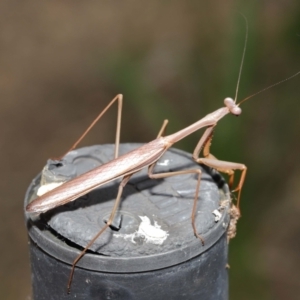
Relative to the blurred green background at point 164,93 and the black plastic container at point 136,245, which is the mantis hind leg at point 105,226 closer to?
the black plastic container at point 136,245

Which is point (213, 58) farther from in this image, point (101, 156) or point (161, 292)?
point (161, 292)

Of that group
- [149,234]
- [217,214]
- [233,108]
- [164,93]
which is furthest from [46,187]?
[164,93]

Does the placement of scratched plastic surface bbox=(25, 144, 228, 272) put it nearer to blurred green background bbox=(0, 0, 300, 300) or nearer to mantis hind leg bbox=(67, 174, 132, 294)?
mantis hind leg bbox=(67, 174, 132, 294)

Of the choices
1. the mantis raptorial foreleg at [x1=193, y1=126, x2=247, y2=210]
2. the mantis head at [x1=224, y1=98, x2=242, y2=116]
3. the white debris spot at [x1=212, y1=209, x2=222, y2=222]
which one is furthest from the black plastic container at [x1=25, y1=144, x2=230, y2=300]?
the mantis head at [x1=224, y1=98, x2=242, y2=116]

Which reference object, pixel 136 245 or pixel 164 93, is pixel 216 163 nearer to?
pixel 136 245

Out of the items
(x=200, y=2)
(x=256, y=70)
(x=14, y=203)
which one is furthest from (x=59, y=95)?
(x=256, y=70)

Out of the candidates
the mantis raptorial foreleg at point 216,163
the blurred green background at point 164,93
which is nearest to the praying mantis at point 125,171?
the mantis raptorial foreleg at point 216,163
